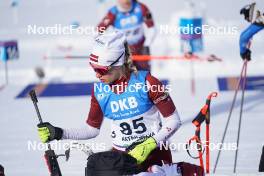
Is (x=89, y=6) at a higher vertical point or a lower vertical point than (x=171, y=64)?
higher

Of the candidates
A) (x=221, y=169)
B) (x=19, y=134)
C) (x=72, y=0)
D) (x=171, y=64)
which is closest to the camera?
(x=221, y=169)

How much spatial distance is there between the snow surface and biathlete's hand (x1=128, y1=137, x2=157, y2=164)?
129 cm

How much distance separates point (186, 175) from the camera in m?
5.51

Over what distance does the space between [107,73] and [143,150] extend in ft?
2.44

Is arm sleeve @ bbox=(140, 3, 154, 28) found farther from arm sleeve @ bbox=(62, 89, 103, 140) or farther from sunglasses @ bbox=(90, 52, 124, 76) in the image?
sunglasses @ bbox=(90, 52, 124, 76)

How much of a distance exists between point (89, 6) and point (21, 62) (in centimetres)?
616

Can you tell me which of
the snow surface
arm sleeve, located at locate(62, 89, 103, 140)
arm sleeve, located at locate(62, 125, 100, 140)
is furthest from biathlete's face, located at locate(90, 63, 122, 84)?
the snow surface

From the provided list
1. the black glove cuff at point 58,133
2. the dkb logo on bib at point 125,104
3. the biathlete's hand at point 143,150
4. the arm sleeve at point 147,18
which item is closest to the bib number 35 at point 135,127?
the dkb logo on bib at point 125,104

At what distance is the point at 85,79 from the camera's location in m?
14.2

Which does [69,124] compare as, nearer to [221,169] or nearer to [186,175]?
[221,169]

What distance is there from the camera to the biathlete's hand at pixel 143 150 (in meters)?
5.29

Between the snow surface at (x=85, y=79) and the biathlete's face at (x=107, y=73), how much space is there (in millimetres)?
1690

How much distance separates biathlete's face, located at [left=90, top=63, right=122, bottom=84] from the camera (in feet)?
18.0

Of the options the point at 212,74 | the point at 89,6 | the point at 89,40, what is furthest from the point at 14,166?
the point at 89,6
